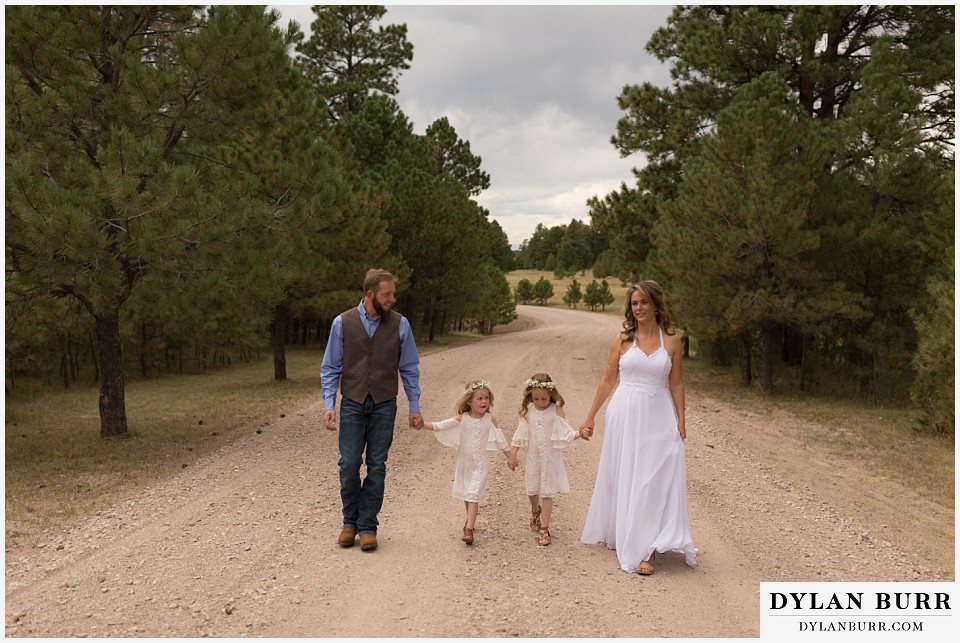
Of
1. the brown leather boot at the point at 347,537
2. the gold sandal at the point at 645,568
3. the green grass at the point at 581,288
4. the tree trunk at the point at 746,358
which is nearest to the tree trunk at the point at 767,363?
the tree trunk at the point at 746,358

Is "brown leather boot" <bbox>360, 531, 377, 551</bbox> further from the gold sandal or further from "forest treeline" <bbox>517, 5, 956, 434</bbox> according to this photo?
"forest treeline" <bbox>517, 5, 956, 434</bbox>

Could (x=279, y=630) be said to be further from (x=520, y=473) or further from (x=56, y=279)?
(x=56, y=279)

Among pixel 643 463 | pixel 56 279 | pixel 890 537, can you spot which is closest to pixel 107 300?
pixel 56 279

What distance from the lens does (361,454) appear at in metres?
5.15

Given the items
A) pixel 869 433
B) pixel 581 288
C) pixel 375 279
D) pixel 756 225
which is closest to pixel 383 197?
pixel 756 225

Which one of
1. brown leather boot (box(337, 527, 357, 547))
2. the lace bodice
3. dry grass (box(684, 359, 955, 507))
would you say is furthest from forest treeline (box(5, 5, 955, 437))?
the lace bodice

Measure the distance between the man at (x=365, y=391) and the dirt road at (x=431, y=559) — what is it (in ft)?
1.06

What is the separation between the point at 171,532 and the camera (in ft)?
18.2

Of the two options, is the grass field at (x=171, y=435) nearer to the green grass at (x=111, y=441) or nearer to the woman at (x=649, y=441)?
the green grass at (x=111, y=441)

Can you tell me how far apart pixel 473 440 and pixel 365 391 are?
940 mm

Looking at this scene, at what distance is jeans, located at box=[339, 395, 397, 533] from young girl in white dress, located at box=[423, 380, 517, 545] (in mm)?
349

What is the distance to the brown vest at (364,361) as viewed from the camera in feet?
16.7

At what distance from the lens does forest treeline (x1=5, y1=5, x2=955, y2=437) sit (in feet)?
27.1

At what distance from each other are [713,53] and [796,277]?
7.90 metres
